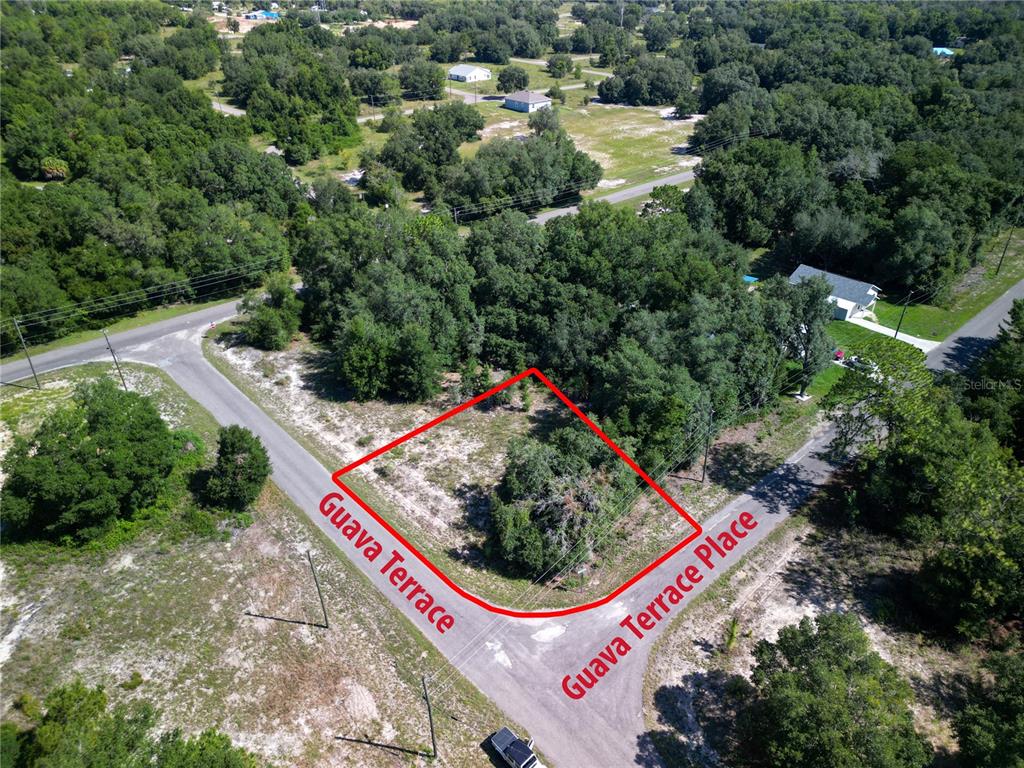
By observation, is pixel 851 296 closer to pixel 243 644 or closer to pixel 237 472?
pixel 237 472

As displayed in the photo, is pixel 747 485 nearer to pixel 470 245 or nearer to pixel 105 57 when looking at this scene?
pixel 470 245

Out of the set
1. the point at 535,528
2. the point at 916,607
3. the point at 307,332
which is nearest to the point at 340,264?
the point at 307,332

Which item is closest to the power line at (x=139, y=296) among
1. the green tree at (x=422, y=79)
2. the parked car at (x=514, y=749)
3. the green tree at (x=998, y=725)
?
the parked car at (x=514, y=749)

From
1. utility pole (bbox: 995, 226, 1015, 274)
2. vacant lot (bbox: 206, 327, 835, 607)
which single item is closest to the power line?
vacant lot (bbox: 206, 327, 835, 607)

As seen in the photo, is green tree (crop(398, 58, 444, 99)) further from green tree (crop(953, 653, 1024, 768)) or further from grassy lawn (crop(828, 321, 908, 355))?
green tree (crop(953, 653, 1024, 768))

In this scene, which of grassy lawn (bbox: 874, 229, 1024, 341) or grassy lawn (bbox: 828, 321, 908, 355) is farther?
grassy lawn (bbox: 874, 229, 1024, 341)
